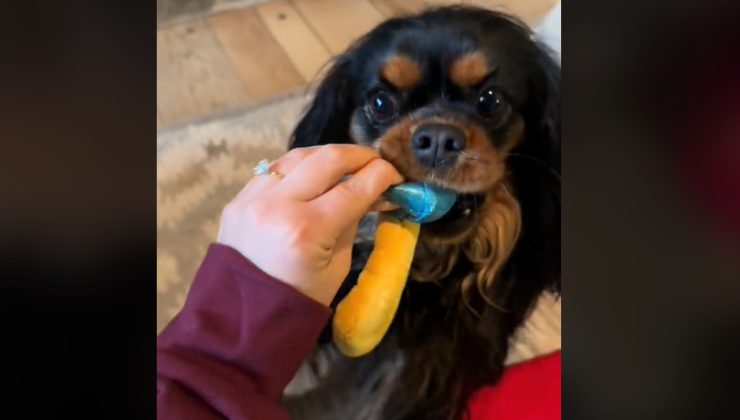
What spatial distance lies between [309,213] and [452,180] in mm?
154

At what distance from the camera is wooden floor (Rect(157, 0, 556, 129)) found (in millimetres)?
761

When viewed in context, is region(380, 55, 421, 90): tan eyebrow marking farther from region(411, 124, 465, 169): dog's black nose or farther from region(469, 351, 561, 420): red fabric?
region(469, 351, 561, 420): red fabric

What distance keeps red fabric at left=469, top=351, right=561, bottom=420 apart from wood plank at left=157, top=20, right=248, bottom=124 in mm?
418

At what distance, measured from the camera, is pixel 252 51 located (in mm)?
786

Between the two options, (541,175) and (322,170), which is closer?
(322,170)

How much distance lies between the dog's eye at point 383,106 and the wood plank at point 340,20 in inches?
2.4

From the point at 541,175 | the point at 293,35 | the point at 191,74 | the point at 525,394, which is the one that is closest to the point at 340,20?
the point at 293,35

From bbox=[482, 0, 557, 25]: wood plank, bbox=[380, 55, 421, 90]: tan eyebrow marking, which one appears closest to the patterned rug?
bbox=[380, 55, 421, 90]: tan eyebrow marking

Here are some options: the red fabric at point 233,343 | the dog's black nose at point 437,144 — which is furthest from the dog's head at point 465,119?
the red fabric at point 233,343

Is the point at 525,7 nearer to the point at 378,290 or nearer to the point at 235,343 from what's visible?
the point at 378,290
